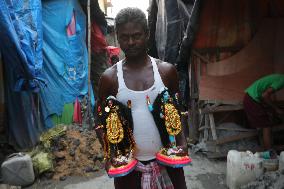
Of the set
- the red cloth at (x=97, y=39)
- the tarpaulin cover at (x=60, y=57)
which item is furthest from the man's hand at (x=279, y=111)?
the red cloth at (x=97, y=39)

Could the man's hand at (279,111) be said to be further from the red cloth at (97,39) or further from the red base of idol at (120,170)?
the red cloth at (97,39)

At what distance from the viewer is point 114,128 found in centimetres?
209

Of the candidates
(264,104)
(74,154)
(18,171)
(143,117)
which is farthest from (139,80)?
(74,154)

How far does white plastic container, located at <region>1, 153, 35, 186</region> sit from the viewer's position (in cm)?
510

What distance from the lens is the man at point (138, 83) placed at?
2.06m

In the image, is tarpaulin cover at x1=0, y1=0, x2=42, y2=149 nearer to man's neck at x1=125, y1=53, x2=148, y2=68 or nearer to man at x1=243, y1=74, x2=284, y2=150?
man's neck at x1=125, y1=53, x2=148, y2=68

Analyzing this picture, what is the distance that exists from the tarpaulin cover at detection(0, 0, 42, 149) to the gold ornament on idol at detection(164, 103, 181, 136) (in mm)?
3233

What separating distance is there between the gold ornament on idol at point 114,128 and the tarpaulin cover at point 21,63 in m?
3.03

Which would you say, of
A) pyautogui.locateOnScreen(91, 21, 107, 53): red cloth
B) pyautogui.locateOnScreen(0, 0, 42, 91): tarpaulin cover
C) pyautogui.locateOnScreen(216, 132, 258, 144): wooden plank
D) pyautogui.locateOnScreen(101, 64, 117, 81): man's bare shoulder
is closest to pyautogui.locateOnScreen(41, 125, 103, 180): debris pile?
pyautogui.locateOnScreen(0, 0, 42, 91): tarpaulin cover

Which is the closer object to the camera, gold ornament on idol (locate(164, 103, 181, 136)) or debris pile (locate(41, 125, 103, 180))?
gold ornament on idol (locate(164, 103, 181, 136))

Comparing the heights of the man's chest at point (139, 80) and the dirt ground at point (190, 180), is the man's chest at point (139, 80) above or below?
above

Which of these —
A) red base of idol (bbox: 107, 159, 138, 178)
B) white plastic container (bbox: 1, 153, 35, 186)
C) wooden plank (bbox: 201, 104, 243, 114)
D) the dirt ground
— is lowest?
the dirt ground

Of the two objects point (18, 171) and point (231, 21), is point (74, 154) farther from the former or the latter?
point (231, 21)

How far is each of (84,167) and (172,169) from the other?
407 centimetres
